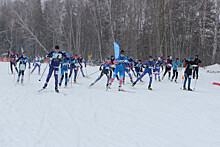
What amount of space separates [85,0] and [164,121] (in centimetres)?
3259

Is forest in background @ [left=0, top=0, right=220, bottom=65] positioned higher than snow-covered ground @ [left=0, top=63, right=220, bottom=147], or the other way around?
forest in background @ [left=0, top=0, right=220, bottom=65]

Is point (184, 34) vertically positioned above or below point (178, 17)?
below

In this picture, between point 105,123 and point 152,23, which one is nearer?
point 105,123

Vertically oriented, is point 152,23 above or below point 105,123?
above

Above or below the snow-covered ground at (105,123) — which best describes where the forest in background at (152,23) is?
above

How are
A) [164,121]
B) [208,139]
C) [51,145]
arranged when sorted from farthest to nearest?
[164,121] → [208,139] → [51,145]

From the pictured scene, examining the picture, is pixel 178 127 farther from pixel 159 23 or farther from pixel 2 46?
pixel 2 46

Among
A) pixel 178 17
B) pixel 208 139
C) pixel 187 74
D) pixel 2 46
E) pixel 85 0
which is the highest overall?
pixel 85 0

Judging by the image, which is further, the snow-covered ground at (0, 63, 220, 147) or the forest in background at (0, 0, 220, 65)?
the forest in background at (0, 0, 220, 65)

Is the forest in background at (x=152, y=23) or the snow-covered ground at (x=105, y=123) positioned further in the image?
the forest in background at (x=152, y=23)

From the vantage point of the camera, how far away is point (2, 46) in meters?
50.2

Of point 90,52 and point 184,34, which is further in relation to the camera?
point 90,52

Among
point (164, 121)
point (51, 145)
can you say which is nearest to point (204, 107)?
point (164, 121)

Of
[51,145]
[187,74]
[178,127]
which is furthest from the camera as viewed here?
[187,74]
